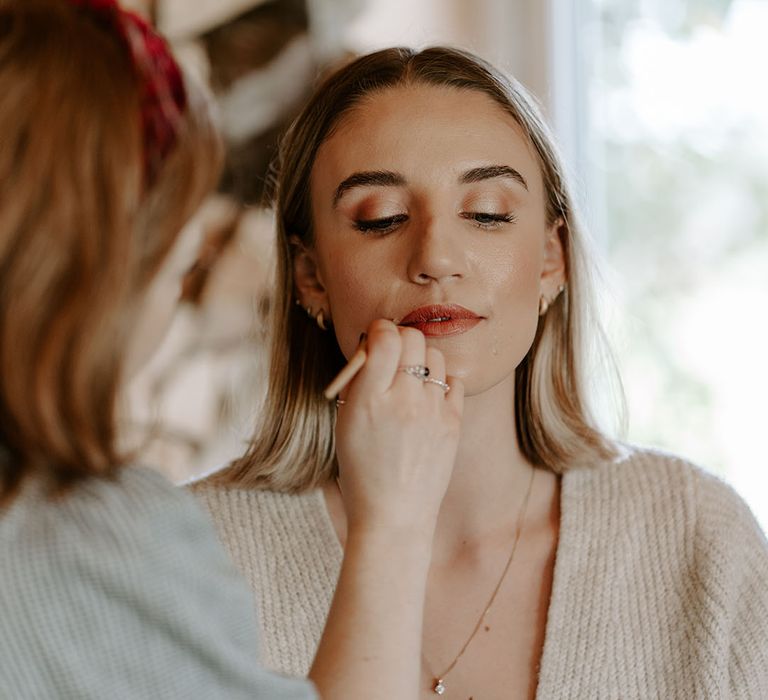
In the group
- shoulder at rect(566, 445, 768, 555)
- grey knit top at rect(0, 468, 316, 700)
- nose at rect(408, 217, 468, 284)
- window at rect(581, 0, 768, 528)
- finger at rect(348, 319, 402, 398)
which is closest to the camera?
grey knit top at rect(0, 468, 316, 700)

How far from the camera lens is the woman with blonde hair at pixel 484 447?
1.27 metres

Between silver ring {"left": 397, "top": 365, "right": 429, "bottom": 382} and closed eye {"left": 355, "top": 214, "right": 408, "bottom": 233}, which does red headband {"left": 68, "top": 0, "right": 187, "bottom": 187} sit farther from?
closed eye {"left": 355, "top": 214, "right": 408, "bottom": 233}

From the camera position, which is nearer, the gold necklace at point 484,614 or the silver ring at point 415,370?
the silver ring at point 415,370

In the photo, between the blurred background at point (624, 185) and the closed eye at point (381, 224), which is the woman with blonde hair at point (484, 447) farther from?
the blurred background at point (624, 185)

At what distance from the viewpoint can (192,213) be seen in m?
0.82

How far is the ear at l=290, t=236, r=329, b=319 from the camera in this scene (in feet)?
4.74

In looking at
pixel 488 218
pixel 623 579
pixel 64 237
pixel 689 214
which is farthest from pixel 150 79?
pixel 689 214

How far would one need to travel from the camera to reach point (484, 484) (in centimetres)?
144

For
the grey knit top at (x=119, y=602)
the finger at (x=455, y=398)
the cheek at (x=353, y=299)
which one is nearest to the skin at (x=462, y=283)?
the cheek at (x=353, y=299)

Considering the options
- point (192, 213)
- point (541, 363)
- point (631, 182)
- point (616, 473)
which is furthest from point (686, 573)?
point (631, 182)

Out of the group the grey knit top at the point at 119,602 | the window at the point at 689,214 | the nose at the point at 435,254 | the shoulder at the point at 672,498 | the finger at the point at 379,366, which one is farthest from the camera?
the window at the point at 689,214

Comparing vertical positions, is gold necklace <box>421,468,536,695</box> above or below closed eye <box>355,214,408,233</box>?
below

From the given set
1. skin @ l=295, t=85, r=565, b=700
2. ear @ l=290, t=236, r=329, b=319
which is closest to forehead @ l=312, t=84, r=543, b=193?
skin @ l=295, t=85, r=565, b=700

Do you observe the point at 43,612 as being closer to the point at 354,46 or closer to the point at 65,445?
the point at 65,445
